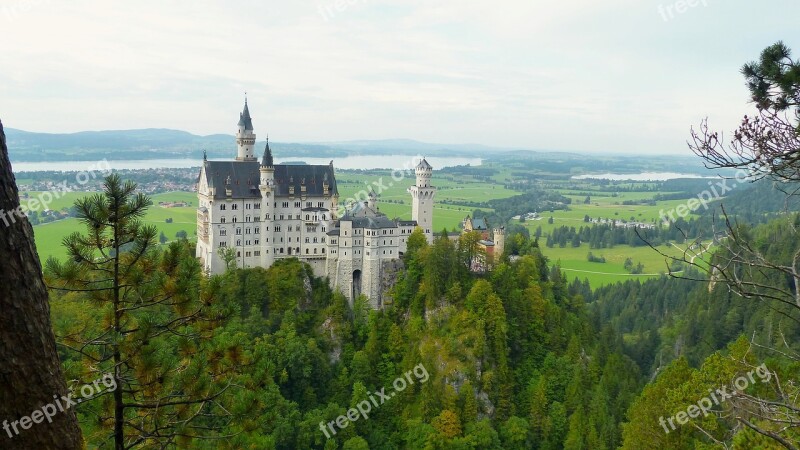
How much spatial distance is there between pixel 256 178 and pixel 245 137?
227 inches

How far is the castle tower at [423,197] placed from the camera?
65188 millimetres

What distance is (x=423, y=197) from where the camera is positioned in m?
65.6

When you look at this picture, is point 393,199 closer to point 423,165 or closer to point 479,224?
point 479,224

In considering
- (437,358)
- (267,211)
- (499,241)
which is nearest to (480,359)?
(437,358)

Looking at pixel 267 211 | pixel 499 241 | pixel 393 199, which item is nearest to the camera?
pixel 267 211

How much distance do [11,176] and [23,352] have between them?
Answer: 1.81 metres

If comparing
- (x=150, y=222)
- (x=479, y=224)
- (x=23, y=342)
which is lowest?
(x=150, y=222)

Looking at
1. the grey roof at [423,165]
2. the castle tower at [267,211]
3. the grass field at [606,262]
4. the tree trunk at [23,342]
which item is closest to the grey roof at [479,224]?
the grey roof at [423,165]

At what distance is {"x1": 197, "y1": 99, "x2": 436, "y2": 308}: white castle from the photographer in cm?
5894

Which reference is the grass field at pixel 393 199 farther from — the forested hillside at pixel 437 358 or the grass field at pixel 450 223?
the forested hillside at pixel 437 358

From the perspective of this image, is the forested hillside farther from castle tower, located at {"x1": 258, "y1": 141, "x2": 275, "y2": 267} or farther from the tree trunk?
the tree trunk

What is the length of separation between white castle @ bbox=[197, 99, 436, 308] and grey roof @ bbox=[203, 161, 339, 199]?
92 millimetres

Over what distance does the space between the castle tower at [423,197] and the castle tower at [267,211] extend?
15.0 m

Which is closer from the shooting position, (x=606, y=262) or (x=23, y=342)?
(x=23, y=342)
